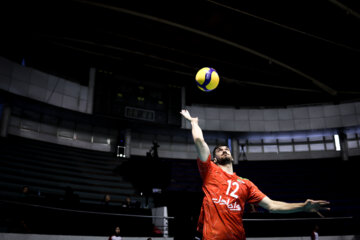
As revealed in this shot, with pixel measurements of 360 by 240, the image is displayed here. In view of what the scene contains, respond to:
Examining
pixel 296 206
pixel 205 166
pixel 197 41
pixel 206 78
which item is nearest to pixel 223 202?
pixel 205 166

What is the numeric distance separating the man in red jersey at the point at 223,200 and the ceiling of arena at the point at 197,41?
576 inches

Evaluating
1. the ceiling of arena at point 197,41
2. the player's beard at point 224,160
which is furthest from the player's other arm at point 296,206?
the ceiling of arena at point 197,41

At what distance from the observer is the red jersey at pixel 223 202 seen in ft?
8.43

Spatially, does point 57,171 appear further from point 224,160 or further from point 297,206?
point 297,206

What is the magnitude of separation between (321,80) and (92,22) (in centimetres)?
1644

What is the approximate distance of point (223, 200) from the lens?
Result: 2.70 m

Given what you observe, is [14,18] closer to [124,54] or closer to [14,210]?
[124,54]

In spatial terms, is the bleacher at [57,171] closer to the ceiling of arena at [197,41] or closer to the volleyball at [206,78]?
the ceiling of arena at [197,41]

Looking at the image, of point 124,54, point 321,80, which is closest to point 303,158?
point 321,80

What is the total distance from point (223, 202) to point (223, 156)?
1.62ft

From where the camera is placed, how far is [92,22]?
17469mm

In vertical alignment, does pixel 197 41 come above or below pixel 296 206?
above

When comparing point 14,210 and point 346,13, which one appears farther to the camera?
point 346,13

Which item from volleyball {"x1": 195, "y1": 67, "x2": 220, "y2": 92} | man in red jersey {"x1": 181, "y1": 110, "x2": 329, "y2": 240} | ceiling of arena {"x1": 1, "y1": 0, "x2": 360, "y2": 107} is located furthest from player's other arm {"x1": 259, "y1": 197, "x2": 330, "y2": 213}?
ceiling of arena {"x1": 1, "y1": 0, "x2": 360, "y2": 107}
